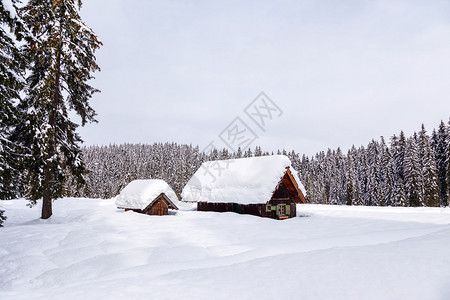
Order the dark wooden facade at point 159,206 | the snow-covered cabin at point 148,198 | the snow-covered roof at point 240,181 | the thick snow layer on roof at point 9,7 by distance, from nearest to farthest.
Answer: the thick snow layer on roof at point 9,7 < the snow-covered roof at point 240,181 < the snow-covered cabin at point 148,198 < the dark wooden facade at point 159,206

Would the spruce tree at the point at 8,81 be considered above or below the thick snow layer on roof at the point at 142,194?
above

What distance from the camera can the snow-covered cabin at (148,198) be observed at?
25.9 meters

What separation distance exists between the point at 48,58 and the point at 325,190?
339 feet

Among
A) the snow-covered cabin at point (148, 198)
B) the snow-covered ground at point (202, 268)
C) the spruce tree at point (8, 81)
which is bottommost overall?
the snow-covered ground at point (202, 268)

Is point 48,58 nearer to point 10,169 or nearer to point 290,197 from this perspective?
point 10,169

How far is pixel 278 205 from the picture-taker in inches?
946

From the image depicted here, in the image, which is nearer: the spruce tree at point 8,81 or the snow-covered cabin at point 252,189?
the spruce tree at point 8,81

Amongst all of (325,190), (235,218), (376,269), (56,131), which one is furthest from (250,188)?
(325,190)

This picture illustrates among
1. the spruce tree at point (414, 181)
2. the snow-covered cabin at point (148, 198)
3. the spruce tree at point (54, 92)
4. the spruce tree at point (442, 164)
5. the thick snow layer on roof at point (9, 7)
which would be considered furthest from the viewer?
the spruce tree at point (442, 164)

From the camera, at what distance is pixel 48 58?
586 inches

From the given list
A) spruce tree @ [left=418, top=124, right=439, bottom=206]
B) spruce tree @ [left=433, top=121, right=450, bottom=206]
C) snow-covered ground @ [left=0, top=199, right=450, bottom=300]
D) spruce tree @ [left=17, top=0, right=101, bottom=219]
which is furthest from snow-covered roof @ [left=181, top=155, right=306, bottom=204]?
spruce tree @ [left=433, top=121, right=450, bottom=206]

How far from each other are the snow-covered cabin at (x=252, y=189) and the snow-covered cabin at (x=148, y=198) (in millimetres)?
2057

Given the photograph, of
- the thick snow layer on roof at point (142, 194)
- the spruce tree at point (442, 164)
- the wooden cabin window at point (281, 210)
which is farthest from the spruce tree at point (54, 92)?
the spruce tree at point (442, 164)

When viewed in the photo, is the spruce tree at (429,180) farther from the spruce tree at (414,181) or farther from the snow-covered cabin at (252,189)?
the snow-covered cabin at (252,189)
